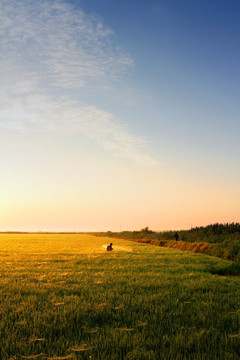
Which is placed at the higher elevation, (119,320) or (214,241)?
(119,320)

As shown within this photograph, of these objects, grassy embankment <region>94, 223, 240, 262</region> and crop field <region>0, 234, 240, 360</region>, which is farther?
grassy embankment <region>94, 223, 240, 262</region>

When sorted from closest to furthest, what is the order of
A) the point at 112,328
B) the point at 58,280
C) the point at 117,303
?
the point at 112,328 < the point at 117,303 < the point at 58,280

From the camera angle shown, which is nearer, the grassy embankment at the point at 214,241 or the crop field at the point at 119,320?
the crop field at the point at 119,320

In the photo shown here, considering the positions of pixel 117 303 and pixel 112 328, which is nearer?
pixel 112 328

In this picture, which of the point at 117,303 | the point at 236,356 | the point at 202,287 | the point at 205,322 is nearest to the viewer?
the point at 236,356

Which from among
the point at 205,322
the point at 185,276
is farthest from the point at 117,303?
the point at 185,276

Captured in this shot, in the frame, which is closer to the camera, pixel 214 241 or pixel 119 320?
pixel 119 320

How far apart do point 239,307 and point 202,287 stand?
5.75 ft

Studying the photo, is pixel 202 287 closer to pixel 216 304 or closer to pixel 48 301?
pixel 216 304

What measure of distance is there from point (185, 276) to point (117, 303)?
171 inches

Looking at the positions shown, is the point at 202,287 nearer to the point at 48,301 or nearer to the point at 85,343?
the point at 48,301

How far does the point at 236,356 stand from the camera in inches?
137

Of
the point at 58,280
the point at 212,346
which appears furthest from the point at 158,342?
the point at 58,280

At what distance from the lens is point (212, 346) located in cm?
377
